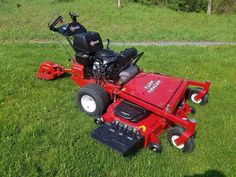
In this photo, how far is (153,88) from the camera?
238 inches

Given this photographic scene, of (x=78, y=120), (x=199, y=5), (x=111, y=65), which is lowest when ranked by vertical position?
(x=199, y=5)

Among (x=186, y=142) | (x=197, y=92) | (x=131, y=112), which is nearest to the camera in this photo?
(x=186, y=142)

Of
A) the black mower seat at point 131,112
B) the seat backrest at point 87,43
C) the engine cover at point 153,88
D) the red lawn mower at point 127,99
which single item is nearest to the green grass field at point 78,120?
the red lawn mower at point 127,99

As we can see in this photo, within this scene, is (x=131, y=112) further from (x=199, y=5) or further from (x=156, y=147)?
(x=199, y=5)

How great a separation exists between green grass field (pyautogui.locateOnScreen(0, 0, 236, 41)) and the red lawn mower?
6228 mm

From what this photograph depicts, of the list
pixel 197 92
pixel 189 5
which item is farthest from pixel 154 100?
pixel 189 5

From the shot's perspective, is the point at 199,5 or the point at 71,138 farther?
the point at 199,5

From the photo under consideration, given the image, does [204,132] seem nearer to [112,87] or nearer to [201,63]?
[112,87]

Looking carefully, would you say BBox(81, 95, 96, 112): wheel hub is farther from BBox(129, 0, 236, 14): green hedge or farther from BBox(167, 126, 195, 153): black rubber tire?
BBox(129, 0, 236, 14): green hedge

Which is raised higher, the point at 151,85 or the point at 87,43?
the point at 87,43

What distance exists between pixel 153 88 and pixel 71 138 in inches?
68.3

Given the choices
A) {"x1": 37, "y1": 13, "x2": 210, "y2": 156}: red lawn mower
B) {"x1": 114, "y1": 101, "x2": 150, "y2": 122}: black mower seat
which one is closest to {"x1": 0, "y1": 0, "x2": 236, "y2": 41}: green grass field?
{"x1": 37, "y1": 13, "x2": 210, "y2": 156}: red lawn mower

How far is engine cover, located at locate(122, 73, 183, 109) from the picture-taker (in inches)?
227

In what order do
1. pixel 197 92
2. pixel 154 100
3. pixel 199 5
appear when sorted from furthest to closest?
1. pixel 199 5
2. pixel 197 92
3. pixel 154 100
